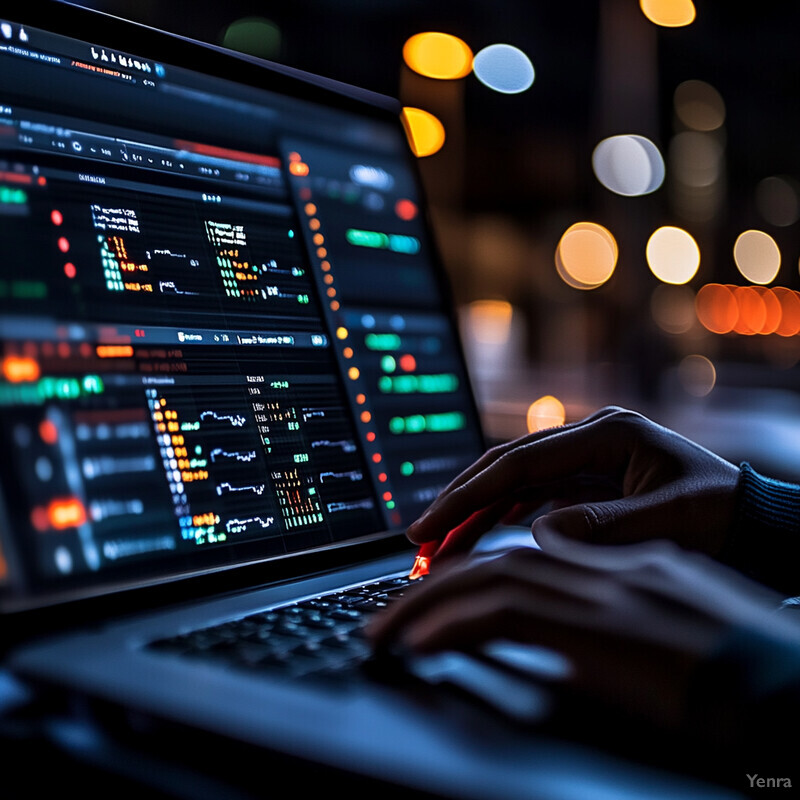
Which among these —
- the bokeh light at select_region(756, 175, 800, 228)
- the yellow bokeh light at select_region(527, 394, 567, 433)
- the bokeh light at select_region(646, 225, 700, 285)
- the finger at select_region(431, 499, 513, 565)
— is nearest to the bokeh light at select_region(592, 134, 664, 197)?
the bokeh light at select_region(646, 225, 700, 285)

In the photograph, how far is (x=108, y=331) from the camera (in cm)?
A: 62

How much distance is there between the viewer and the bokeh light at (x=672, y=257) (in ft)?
34.2

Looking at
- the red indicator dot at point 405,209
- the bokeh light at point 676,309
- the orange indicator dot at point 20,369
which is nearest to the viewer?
the orange indicator dot at point 20,369

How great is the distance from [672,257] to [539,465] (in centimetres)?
1040

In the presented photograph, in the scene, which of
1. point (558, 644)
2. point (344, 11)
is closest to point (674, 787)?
point (558, 644)

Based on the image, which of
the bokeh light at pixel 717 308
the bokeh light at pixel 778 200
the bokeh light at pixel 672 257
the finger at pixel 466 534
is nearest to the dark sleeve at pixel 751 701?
the finger at pixel 466 534

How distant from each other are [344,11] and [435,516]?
6341mm

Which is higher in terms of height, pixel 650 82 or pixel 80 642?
pixel 650 82

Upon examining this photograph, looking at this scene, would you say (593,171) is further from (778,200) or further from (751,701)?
(751,701)

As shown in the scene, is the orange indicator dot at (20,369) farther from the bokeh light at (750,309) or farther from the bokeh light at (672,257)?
the bokeh light at (750,309)

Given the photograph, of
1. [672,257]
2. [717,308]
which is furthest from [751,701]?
[717,308]

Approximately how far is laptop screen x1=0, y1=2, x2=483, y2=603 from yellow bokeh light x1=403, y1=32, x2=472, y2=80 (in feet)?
12.7

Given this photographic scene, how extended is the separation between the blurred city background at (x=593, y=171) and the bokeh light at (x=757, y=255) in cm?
6

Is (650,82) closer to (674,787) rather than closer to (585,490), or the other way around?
(585,490)
